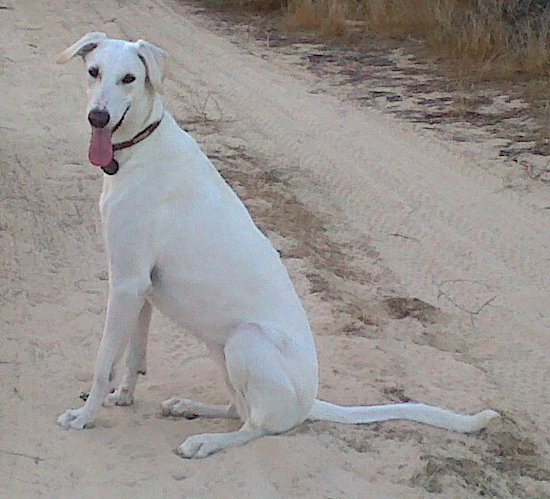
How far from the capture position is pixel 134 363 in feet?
15.3

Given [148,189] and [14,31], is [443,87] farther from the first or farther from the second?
[148,189]

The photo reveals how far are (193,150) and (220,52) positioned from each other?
8.87 meters

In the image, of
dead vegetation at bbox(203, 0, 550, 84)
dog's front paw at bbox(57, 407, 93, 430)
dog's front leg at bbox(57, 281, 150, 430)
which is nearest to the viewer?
dog's front leg at bbox(57, 281, 150, 430)

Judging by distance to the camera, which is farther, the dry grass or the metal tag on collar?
the dry grass

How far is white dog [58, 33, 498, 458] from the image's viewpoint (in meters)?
4.15

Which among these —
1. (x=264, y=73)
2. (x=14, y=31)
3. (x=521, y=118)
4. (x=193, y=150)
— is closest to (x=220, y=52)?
(x=264, y=73)

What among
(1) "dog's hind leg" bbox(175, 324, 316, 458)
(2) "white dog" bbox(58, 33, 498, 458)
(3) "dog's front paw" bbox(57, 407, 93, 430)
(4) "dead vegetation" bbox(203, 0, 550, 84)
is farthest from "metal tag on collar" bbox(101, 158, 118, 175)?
(4) "dead vegetation" bbox(203, 0, 550, 84)

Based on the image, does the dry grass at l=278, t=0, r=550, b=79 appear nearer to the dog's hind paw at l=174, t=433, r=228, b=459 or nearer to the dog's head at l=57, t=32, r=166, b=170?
the dog's head at l=57, t=32, r=166, b=170

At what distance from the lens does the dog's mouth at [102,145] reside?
4.10 meters

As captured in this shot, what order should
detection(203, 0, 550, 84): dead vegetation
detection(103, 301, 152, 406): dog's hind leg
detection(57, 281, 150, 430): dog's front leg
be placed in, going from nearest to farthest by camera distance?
detection(57, 281, 150, 430): dog's front leg, detection(103, 301, 152, 406): dog's hind leg, detection(203, 0, 550, 84): dead vegetation

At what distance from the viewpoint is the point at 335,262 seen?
6.98m

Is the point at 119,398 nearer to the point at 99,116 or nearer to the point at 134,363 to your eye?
the point at 134,363

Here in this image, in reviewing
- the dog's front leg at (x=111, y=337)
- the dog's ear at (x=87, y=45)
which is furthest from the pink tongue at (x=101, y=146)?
the dog's front leg at (x=111, y=337)

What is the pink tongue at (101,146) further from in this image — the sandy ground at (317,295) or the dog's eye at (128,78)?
the sandy ground at (317,295)
